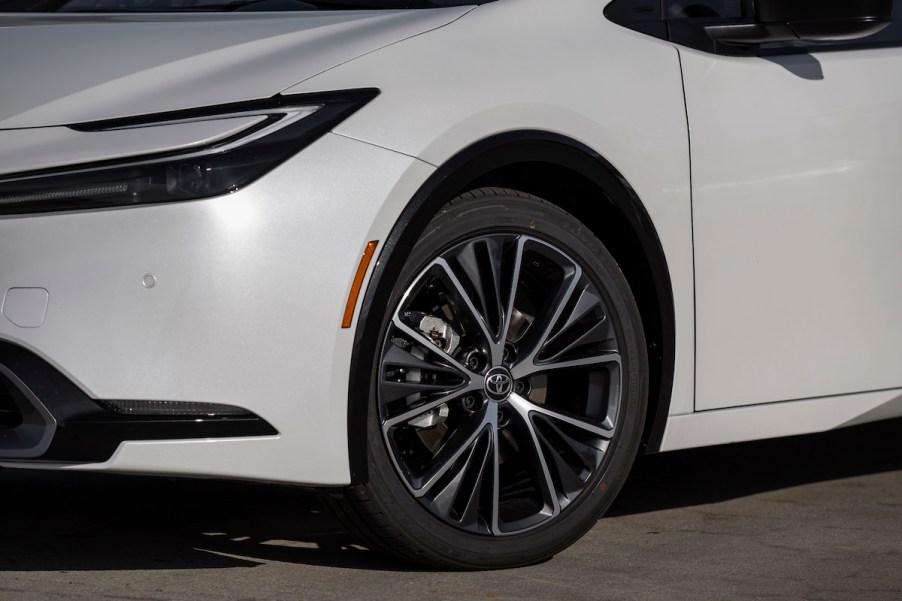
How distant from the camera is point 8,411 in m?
3.14

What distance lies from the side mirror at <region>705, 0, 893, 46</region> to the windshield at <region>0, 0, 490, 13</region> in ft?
2.45

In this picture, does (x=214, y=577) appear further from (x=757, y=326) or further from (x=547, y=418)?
(x=757, y=326)

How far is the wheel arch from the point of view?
3180mm

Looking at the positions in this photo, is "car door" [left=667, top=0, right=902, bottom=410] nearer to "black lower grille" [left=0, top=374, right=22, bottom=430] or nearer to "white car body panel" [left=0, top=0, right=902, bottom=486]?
"white car body panel" [left=0, top=0, right=902, bottom=486]

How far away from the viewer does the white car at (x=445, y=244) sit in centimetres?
299

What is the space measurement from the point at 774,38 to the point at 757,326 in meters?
0.76

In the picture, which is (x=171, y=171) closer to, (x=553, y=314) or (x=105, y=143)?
(x=105, y=143)

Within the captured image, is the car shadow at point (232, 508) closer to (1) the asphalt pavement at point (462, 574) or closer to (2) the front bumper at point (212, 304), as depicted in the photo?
(1) the asphalt pavement at point (462, 574)

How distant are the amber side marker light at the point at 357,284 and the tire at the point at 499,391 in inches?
5.0

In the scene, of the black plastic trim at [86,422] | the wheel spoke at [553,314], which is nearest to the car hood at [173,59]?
the black plastic trim at [86,422]

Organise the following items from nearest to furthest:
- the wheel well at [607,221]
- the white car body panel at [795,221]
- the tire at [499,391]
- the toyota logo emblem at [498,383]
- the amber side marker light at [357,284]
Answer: the amber side marker light at [357,284]
the tire at [499,391]
the toyota logo emblem at [498,383]
the wheel well at [607,221]
the white car body panel at [795,221]

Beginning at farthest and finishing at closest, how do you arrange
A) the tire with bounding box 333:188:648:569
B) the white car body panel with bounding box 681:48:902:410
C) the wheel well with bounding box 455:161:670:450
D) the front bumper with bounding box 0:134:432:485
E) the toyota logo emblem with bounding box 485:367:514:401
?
the white car body panel with bounding box 681:48:902:410, the wheel well with bounding box 455:161:670:450, the toyota logo emblem with bounding box 485:367:514:401, the tire with bounding box 333:188:648:569, the front bumper with bounding box 0:134:432:485

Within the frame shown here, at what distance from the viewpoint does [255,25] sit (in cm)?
340

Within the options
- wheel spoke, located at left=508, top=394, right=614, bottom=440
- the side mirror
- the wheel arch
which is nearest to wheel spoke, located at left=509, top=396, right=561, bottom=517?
wheel spoke, located at left=508, top=394, right=614, bottom=440
